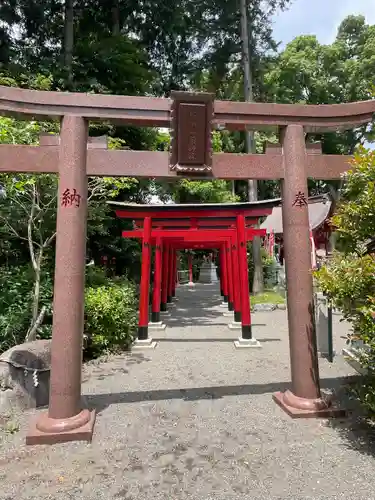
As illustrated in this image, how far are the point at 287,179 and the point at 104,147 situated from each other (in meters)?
2.25

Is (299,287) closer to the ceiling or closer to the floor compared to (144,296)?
closer to the ceiling

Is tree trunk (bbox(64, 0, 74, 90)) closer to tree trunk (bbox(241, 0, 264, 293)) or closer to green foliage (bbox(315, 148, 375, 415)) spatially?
tree trunk (bbox(241, 0, 264, 293))

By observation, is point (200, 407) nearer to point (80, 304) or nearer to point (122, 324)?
point (80, 304)

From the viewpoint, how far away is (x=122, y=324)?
776cm

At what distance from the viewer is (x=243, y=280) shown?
8.40 metres

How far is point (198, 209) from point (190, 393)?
5.44m

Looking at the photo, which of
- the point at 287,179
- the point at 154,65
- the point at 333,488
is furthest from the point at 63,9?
the point at 333,488

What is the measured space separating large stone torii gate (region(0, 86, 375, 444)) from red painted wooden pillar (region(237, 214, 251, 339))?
3.67 metres

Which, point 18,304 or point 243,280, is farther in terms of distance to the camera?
point 243,280

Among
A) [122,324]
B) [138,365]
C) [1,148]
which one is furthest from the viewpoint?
[122,324]

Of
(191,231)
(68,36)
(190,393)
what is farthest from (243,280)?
(68,36)

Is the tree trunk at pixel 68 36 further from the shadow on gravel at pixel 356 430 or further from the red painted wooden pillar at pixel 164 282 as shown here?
the shadow on gravel at pixel 356 430

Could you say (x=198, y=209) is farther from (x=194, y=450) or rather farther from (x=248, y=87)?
(x=248, y=87)

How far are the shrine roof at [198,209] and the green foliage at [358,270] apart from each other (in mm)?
5370
